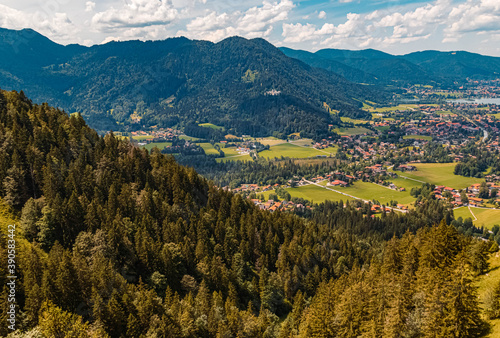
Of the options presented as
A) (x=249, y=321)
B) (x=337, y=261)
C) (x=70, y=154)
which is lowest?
(x=337, y=261)

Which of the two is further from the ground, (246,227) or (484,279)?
(484,279)

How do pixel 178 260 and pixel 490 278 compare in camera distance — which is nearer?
pixel 490 278

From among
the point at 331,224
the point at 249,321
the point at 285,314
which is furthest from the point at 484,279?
the point at 331,224

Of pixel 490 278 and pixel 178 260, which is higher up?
pixel 490 278

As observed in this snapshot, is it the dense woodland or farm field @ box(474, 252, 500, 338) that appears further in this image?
farm field @ box(474, 252, 500, 338)

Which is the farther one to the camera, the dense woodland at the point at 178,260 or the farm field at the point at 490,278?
the farm field at the point at 490,278

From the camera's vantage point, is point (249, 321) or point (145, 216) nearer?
point (249, 321)

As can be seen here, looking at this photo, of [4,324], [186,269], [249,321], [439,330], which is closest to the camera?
[439,330]

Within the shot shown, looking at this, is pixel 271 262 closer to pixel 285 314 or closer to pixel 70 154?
pixel 285 314
